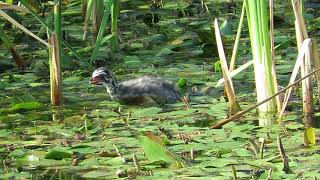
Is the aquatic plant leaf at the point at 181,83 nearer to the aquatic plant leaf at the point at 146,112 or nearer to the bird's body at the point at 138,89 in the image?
the bird's body at the point at 138,89

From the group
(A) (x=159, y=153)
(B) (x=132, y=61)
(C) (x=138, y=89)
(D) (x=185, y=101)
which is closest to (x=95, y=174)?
(A) (x=159, y=153)

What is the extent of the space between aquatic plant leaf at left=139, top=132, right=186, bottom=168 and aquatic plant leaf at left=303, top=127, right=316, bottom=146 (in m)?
0.82

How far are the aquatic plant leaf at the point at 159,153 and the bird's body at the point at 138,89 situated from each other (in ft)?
6.13

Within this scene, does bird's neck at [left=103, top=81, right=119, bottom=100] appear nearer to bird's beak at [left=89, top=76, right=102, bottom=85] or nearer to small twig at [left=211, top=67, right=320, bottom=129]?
bird's beak at [left=89, top=76, right=102, bottom=85]

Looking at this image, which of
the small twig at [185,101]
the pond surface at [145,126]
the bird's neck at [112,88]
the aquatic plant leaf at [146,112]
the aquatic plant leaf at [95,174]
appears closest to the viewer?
the aquatic plant leaf at [95,174]

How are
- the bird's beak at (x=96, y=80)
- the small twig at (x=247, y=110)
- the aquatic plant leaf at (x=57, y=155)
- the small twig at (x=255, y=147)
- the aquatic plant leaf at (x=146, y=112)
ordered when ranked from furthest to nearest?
the bird's beak at (x=96, y=80), the aquatic plant leaf at (x=146, y=112), the small twig at (x=247, y=110), the aquatic plant leaf at (x=57, y=155), the small twig at (x=255, y=147)

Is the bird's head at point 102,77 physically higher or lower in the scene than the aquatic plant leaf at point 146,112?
higher

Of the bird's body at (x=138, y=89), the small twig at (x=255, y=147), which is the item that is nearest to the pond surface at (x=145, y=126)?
the small twig at (x=255, y=147)

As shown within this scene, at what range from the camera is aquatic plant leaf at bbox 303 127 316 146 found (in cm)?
589

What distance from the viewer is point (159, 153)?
5.51 m

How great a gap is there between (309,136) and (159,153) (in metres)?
0.96

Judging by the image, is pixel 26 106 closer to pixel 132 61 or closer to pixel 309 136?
pixel 132 61

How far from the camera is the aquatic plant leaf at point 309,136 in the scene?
589cm

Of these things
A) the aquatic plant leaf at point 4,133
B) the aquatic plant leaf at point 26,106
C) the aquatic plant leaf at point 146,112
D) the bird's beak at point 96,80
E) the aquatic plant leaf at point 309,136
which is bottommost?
the aquatic plant leaf at point 309,136
